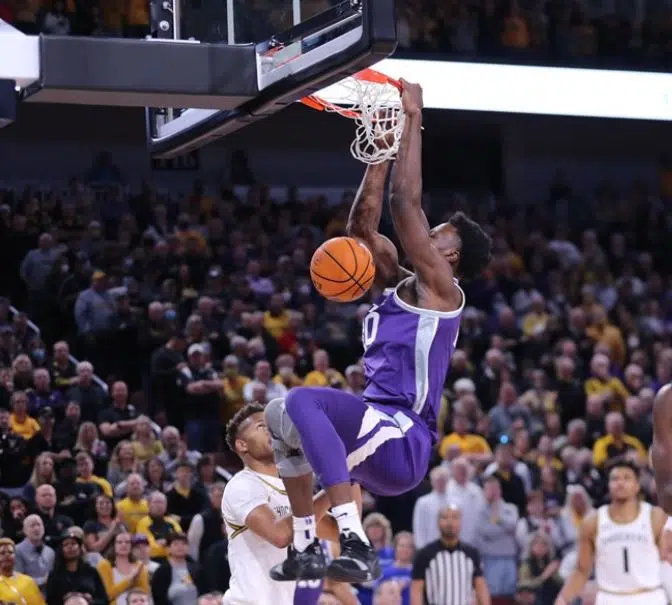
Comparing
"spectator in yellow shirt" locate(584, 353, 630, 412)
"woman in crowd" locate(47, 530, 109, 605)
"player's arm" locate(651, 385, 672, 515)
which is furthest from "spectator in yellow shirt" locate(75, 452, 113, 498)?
"player's arm" locate(651, 385, 672, 515)

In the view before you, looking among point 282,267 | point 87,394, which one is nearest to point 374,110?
point 87,394

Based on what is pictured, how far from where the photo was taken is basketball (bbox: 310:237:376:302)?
6.04 metres

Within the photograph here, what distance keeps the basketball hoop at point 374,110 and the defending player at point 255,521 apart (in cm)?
142

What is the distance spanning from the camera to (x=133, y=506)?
39.2 ft

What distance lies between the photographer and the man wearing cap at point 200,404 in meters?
13.8

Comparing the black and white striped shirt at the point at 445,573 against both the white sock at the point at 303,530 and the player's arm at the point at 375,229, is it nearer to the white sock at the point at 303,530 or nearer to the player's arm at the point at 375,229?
the player's arm at the point at 375,229

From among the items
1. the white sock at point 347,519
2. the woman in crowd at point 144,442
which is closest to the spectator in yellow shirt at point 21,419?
the woman in crowd at point 144,442

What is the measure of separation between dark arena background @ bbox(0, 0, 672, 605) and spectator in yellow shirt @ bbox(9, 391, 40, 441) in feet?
0.10

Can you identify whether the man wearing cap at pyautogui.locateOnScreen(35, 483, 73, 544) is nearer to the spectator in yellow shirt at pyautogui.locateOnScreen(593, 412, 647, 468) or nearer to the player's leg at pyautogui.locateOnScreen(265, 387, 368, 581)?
the spectator in yellow shirt at pyautogui.locateOnScreen(593, 412, 647, 468)

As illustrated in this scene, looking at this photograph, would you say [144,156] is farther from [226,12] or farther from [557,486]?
[226,12]

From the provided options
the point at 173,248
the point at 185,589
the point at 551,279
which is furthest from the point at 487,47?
the point at 185,589

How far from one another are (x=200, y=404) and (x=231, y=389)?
34cm

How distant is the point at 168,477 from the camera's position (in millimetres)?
12703

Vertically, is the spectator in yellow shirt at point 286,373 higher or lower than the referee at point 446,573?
higher
